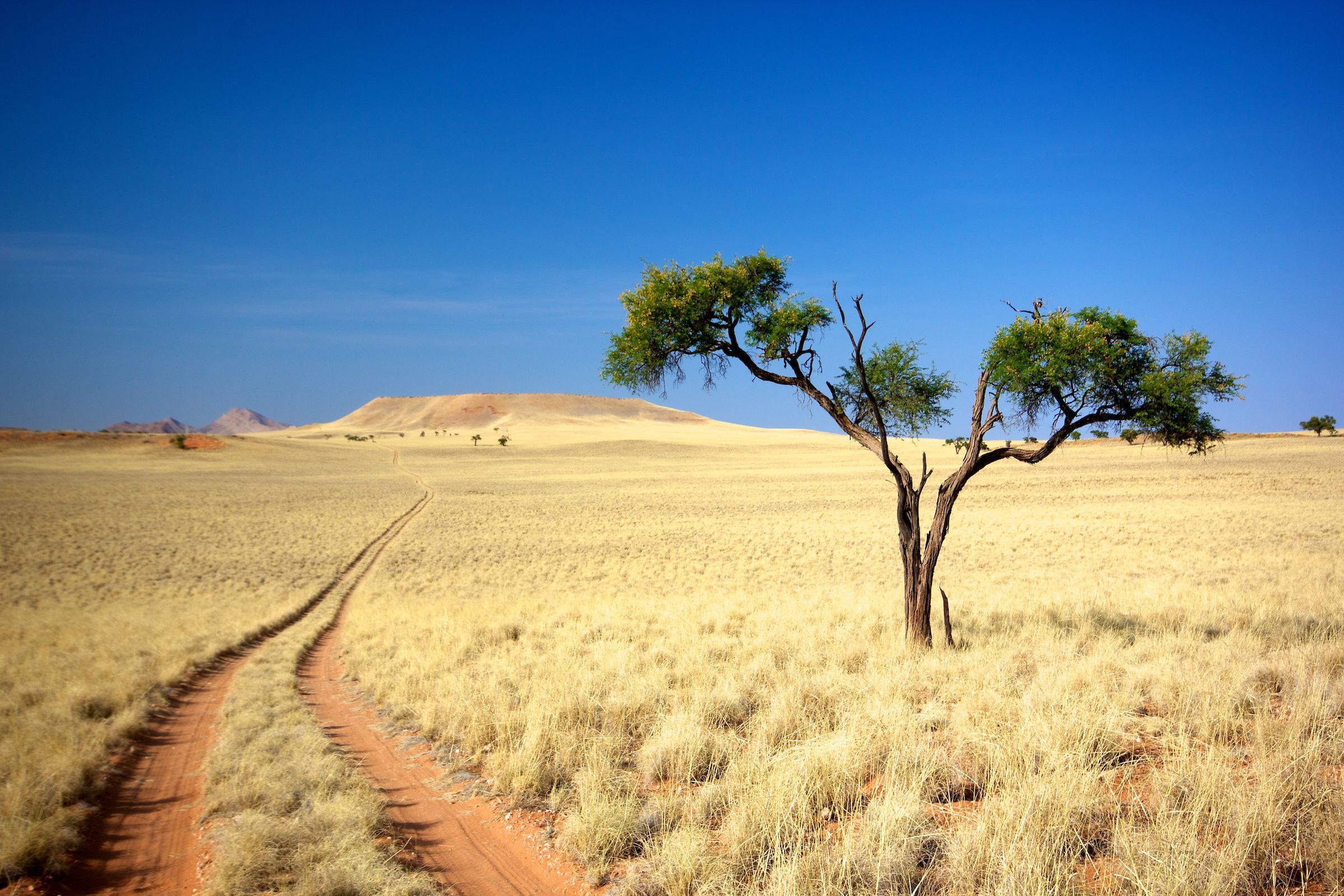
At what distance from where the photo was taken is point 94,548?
2745 centimetres

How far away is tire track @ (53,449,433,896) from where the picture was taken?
5293mm

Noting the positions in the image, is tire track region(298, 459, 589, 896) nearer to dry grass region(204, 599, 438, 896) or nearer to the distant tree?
dry grass region(204, 599, 438, 896)

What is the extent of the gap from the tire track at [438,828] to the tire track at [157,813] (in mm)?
1541

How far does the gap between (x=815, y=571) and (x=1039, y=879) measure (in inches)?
777

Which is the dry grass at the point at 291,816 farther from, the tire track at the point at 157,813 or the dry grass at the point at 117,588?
the dry grass at the point at 117,588

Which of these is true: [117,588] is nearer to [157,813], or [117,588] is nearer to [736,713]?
[157,813]

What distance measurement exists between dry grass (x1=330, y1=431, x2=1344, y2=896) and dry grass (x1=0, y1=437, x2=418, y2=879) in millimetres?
3418

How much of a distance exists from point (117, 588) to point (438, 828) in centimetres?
2145

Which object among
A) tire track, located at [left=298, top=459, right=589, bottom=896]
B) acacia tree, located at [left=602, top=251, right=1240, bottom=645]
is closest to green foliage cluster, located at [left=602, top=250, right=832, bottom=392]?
acacia tree, located at [left=602, top=251, right=1240, bottom=645]

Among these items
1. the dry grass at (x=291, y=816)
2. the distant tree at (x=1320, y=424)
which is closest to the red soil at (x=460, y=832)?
the dry grass at (x=291, y=816)

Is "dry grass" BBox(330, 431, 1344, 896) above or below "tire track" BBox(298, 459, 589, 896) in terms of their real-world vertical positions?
above

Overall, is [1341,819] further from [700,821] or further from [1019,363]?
[1019,363]

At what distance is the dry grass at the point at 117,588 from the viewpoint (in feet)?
23.0

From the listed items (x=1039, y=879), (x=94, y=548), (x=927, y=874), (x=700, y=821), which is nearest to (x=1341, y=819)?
(x=1039, y=879)
